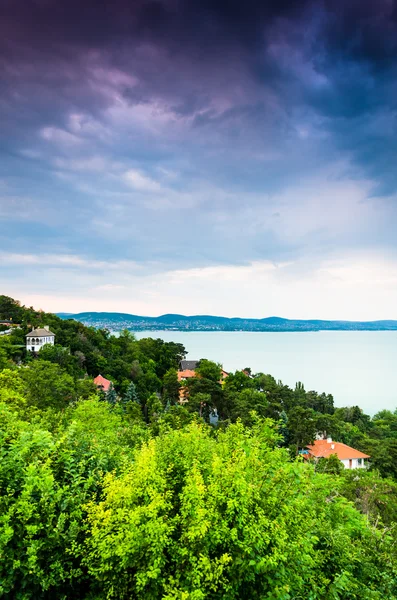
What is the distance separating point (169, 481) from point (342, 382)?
80159 millimetres

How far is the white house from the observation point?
151 ft

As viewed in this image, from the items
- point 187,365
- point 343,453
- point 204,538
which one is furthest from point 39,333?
point 204,538

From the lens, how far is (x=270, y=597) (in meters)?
4.41

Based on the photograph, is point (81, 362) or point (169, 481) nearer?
point (169, 481)

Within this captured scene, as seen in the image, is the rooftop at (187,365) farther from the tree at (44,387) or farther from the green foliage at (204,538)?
the green foliage at (204,538)

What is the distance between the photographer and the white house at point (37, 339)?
46000 mm

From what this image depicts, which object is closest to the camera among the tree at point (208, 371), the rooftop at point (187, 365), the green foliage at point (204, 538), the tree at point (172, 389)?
the green foliage at point (204, 538)

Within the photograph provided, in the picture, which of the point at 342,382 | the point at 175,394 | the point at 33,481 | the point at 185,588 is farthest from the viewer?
the point at 342,382

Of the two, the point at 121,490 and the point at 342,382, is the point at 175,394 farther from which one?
the point at 342,382

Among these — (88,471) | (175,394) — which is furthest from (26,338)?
(88,471)

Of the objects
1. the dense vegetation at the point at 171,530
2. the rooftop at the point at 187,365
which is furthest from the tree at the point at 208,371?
the dense vegetation at the point at 171,530

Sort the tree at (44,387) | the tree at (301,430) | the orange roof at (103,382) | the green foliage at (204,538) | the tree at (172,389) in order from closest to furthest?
the green foliage at (204,538) → the tree at (44,387) → the tree at (301,430) → the orange roof at (103,382) → the tree at (172,389)

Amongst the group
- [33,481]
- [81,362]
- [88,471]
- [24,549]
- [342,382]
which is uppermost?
[33,481]

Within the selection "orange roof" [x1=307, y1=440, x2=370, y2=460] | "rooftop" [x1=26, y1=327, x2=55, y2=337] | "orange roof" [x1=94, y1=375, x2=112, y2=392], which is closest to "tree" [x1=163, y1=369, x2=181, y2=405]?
"orange roof" [x1=94, y1=375, x2=112, y2=392]
